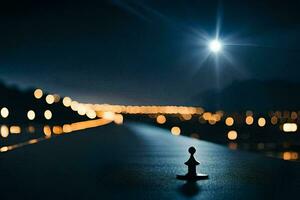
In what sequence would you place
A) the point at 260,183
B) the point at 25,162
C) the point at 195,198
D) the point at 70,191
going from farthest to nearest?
the point at 25,162 → the point at 260,183 → the point at 70,191 → the point at 195,198

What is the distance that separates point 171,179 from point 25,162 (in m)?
7.43

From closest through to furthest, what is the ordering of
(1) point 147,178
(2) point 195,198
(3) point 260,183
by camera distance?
(2) point 195,198 → (3) point 260,183 → (1) point 147,178

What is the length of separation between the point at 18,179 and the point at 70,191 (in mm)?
2997

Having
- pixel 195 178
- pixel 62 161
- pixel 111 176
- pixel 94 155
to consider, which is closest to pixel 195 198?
pixel 195 178

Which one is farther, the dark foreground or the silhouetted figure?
the silhouetted figure

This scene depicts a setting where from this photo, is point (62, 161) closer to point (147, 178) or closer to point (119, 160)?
point (119, 160)

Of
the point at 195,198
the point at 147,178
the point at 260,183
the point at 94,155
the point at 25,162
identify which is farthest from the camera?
the point at 94,155

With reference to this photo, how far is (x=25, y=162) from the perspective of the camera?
23922 millimetres

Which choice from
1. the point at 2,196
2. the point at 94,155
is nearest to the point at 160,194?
the point at 2,196

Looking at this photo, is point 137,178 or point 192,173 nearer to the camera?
→ point 192,173

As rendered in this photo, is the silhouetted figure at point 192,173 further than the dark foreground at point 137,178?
Yes

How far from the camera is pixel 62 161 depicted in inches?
953

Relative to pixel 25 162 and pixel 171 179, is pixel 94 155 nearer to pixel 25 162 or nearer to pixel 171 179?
pixel 25 162

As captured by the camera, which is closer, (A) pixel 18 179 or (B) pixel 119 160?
(A) pixel 18 179
